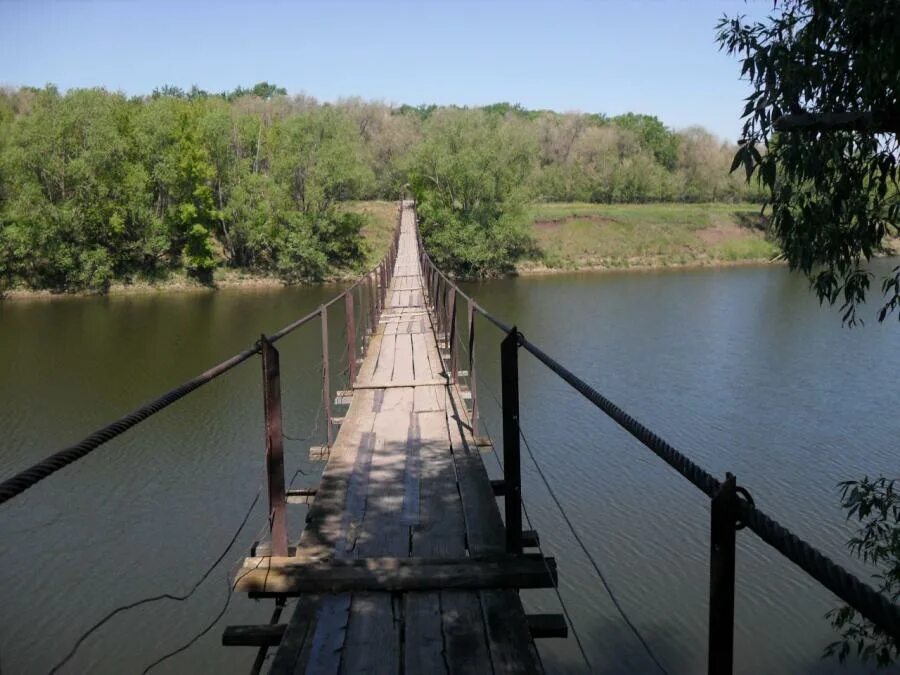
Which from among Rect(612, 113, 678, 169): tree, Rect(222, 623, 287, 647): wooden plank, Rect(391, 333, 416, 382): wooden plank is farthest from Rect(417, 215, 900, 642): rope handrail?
Rect(612, 113, 678, 169): tree

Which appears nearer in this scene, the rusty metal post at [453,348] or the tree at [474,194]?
the rusty metal post at [453,348]

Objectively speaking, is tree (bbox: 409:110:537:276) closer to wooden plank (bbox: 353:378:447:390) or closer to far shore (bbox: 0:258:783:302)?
far shore (bbox: 0:258:783:302)

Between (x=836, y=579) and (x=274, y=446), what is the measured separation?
2.40 meters

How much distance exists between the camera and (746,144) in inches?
120

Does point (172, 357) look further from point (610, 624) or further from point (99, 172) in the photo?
point (99, 172)

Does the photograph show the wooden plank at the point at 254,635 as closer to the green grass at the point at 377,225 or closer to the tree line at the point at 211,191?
the tree line at the point at 211,191

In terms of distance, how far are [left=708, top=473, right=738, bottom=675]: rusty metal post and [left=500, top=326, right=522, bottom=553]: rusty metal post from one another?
5.03 ft

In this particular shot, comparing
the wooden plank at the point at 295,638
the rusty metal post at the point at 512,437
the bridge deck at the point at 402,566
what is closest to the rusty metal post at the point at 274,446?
the bridge deck at the point at 402,566

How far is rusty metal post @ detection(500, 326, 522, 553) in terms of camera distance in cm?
268

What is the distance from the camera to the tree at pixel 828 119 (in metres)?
2.84

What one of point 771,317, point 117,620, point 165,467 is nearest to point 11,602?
point 117,620

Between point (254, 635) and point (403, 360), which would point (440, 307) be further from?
point (254, 635)

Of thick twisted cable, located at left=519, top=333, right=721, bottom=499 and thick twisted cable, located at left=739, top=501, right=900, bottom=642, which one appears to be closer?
thick twisted cable, located at left=739, top=501, right=900, bottom=642

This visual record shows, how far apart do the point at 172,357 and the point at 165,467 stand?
6.59 m
